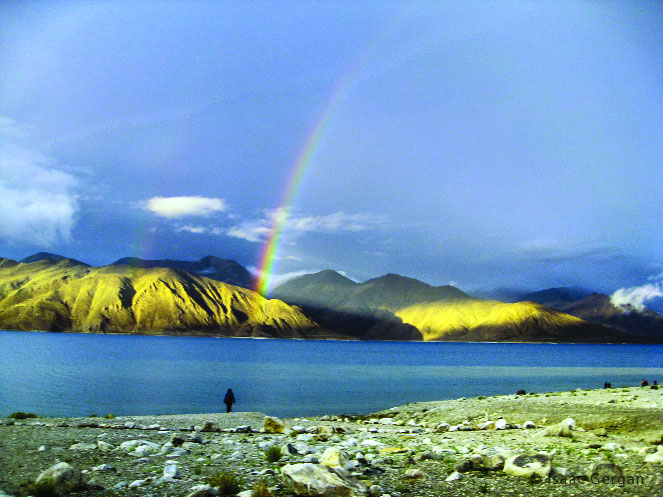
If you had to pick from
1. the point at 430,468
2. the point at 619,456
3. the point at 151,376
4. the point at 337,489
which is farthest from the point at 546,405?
the point at 151,376

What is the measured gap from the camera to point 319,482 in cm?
962

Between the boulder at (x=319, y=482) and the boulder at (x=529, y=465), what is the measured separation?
12.1 ft

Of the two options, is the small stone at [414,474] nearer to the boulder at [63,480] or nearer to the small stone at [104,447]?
the boulder at [63,480]

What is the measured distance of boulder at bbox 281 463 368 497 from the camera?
9.45 meters

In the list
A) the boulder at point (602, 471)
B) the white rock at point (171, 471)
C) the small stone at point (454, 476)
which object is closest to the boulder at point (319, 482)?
the small stone at point (454, 476)

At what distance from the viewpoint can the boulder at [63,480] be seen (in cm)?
952

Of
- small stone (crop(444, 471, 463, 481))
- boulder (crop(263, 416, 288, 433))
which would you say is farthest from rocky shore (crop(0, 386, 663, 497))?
boulder (crop(263, 416, 288, 433))

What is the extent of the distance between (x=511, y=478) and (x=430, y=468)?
202cm

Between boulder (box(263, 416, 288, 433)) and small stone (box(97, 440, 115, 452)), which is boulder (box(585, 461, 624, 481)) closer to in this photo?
small stone (box(97, 440, 115, 452))

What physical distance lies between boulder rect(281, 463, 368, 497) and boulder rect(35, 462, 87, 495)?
387cm

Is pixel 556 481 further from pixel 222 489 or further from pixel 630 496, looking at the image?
pixel 222 489

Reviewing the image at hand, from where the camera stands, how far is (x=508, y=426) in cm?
2273

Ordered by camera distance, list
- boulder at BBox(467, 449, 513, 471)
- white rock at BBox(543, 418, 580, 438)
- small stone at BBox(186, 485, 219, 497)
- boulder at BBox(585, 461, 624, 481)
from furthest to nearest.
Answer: white rock at BBox(543, 418, 580, 438)
boulder at BBox(467, 449, 513, 471)
boulder at BBox(585, 461, 624, 481)
small stone at BBox(186, 485, 219, 497)

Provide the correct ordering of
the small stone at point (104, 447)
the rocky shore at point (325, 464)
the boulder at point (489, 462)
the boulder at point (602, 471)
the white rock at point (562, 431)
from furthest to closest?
the white rock at point (562, 431)
the small stone at point (104, 447)
the boulder at point (489, 462)
the boulder at point (602, 471)
the rocky shore at point (325, 464)
